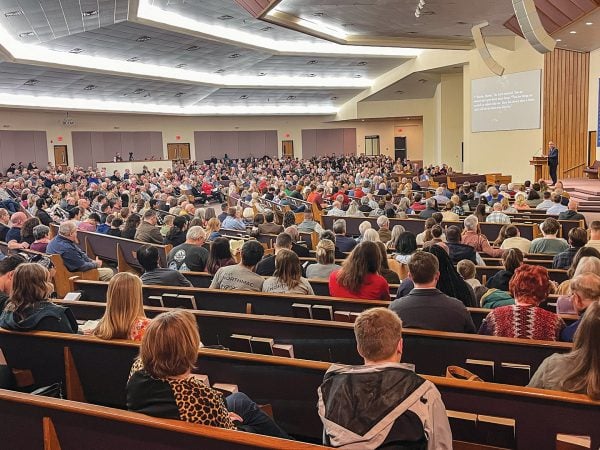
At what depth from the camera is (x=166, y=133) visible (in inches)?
1158

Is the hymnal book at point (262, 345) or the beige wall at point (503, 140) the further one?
the beige wall at point (503, 140)

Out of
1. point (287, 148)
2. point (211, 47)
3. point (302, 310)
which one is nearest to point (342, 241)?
point (302, 310)

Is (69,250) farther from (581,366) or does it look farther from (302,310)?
(581,366)

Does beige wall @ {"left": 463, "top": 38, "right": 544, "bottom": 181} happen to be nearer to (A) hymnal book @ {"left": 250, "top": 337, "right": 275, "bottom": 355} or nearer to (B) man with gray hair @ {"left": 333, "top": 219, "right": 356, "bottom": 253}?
(B) man with gray hair @ {"left": 333, "top": 219, "right": 356, "bottom": 253}

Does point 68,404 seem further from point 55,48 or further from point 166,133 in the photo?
point 166,133

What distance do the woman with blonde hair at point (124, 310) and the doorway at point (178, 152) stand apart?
27.3m

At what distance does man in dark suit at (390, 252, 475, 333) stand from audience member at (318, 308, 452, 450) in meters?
1.25

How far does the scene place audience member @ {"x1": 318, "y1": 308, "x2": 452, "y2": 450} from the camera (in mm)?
1820

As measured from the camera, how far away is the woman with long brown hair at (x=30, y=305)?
10.5 ft

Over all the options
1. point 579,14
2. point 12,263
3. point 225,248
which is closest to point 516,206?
point 579,14

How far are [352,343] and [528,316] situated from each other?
3.11ft

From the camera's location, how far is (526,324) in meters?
3.01

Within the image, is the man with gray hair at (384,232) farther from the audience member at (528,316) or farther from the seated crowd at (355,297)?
the audience member at (528,316)

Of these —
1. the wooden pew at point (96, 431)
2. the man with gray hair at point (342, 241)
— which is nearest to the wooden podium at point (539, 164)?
the man with gray hair at point (342, 241)
